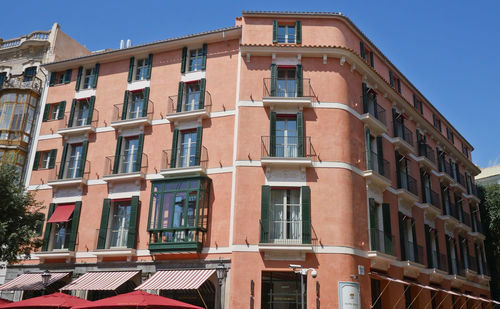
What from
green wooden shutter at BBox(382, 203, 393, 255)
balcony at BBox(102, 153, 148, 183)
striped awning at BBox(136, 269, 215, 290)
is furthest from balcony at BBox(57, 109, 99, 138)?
green wooden shutter at BBox(382, 203, 393, 255)

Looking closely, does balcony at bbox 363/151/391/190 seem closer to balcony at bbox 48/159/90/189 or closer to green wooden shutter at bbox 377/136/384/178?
green wooden shutter at bbox 377/136/384/178

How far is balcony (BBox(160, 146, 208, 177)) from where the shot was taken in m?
22.3

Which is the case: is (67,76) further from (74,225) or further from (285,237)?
(285,237)

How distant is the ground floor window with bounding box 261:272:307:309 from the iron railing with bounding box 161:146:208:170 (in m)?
6.25

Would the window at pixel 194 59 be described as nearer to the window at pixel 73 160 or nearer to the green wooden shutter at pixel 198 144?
the green wooden shutter at pixel 198 144

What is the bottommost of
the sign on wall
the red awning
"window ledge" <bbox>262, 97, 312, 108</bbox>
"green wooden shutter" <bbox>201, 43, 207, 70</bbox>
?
the sign on wall

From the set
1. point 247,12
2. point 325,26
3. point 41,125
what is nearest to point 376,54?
point 325,26

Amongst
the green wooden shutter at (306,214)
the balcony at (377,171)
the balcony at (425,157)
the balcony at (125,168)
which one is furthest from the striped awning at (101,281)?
the balcony at (425,157)

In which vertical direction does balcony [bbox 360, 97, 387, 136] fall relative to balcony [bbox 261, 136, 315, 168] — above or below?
above

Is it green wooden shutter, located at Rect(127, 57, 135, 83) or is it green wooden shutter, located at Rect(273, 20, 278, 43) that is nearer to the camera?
green wooden shutter, located at Rect(273, 20, 278, 43)

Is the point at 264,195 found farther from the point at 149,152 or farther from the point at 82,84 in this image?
the point at 82,84

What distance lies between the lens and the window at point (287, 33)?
23828mm

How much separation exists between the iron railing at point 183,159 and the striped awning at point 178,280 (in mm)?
5062

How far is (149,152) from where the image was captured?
24.3 m
